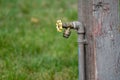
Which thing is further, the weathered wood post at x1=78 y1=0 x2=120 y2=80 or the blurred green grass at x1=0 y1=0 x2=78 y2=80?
the blurred green grass at x1=0 y1=0 x2=78 y2=80

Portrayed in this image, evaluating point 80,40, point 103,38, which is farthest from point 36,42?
point 103,38

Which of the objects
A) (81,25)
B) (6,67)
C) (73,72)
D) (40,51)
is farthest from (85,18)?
(40,51)

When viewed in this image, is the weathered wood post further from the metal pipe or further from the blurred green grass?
the blurred green grass

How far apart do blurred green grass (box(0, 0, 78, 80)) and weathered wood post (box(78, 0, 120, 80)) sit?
31.5 inches

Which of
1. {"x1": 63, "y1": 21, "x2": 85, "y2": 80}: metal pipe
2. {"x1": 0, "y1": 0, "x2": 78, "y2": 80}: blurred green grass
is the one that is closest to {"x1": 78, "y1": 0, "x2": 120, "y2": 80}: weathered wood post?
{"x1": 63, "y1": 21, "x2": 85, "y2": 80}: metal pipe

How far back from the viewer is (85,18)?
3094 mm

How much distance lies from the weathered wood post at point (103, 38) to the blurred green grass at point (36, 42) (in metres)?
0.80

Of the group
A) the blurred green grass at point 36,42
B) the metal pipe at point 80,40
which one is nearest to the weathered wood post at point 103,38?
the metal pipe at point 80,40

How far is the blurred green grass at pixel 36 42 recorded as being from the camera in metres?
3.93

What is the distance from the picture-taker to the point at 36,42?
191 inches

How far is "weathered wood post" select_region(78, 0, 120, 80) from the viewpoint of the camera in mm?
2994

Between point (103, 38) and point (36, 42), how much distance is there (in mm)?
1924

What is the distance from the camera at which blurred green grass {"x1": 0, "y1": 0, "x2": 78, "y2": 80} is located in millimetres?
3930

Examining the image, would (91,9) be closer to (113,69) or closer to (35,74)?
(113,69)
